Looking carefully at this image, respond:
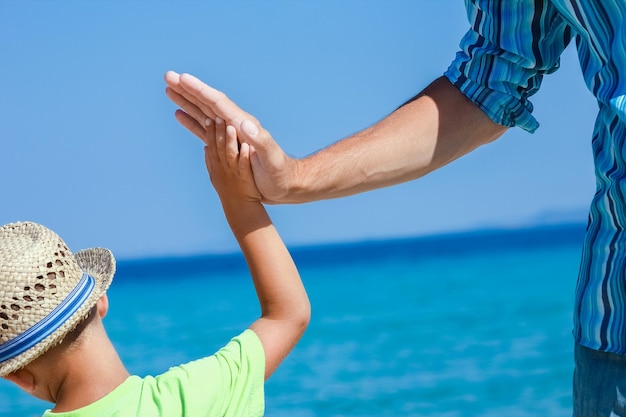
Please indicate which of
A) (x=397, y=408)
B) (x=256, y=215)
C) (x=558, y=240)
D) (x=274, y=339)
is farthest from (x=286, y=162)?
(x=558, y=240)

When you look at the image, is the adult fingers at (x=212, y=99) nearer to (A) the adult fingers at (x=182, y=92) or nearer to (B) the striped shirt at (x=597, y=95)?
(A) the adult fingers at (x=182, y=92)

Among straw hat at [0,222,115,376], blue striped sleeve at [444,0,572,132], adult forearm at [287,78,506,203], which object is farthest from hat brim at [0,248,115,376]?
blue striped sleeve at [444,0,572,132]

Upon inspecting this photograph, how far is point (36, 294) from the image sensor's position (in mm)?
1678

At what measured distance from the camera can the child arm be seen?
1850 millimetres

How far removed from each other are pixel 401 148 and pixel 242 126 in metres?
0.37

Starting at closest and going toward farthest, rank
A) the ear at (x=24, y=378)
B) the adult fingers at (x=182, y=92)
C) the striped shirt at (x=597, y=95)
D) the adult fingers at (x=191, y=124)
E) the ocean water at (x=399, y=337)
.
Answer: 1. the striped shirt at (x=597, y=95)
2. the ear at (x=24, y=378)
3. the adult fingers at (x=182, y=92)
4. the adult fingers at (x=191, y=124)
5. the ocean water at (x=399, y=337)

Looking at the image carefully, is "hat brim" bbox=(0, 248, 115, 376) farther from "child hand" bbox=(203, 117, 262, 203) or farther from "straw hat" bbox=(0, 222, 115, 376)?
"child hand" bbox=(203, 117, 262, 203)

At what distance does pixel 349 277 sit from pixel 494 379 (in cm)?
1637

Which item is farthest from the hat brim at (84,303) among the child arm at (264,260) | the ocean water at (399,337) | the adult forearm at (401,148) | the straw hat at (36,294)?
the ocean water at (399,337)

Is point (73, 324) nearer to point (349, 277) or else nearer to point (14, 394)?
point (14, 394)

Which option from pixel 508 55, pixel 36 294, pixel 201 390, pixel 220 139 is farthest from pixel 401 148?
pixel 36 294

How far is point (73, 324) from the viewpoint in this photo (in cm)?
166

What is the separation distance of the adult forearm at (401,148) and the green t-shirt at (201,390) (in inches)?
12.4

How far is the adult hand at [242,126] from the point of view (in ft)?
5.83
